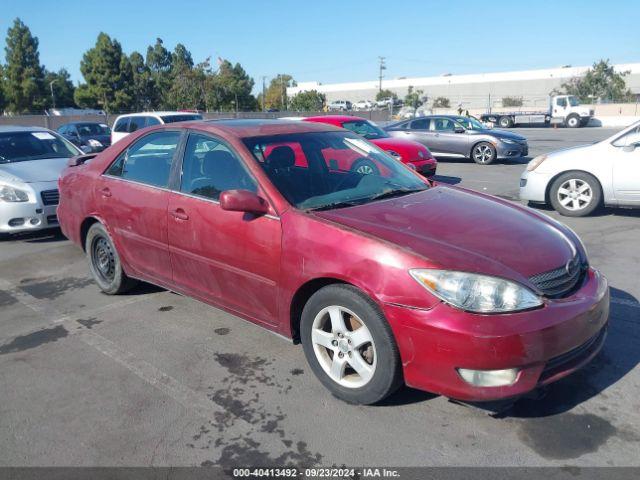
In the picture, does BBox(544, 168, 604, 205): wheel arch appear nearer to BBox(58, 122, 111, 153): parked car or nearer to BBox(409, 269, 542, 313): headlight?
BBox(409, 269, 542, 313): headlight

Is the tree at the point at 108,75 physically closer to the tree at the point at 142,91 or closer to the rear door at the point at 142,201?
the tree at the point at 142,91

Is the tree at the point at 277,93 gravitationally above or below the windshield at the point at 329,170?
above

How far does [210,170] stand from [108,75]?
5661 cm

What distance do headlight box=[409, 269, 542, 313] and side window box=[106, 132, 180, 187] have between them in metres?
2.44

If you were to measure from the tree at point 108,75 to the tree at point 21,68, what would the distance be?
4.57 meters

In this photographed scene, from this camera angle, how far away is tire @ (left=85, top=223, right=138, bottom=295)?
16.2ft

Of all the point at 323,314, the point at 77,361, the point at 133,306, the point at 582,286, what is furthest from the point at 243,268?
the point at 582,286

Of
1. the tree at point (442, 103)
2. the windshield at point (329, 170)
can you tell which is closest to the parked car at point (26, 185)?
the windshield at point (329, 170)

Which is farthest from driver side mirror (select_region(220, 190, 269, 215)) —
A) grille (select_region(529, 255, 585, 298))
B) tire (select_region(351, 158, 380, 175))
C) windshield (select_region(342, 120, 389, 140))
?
windshield (select_region(342, 120, 389, 140))

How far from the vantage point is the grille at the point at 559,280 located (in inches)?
112

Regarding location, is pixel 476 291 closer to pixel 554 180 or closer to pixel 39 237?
pixel 554 180

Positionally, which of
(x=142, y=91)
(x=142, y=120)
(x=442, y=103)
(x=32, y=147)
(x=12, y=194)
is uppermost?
(x=142, y=91)

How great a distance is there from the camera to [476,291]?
2701 mm

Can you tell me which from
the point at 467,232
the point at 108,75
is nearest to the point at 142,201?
the point at 467,232
